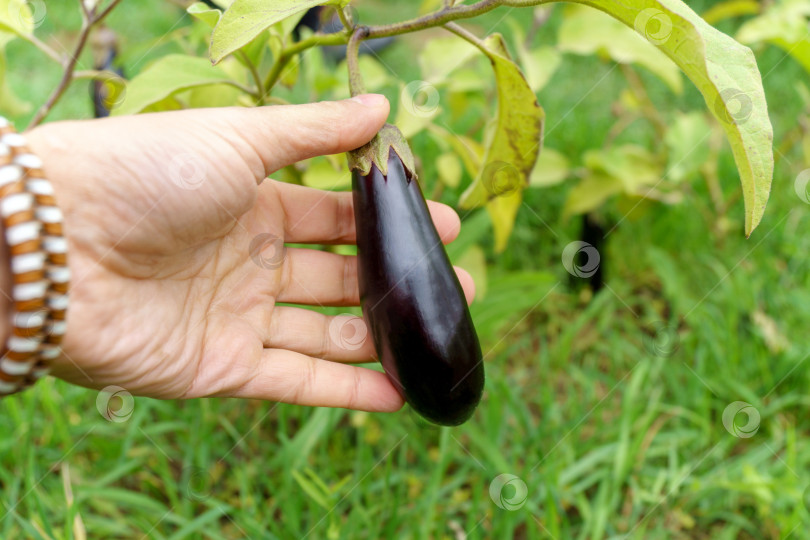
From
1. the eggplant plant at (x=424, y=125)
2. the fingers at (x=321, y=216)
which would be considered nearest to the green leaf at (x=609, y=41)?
the eggplant plant at (x=424, y=125)

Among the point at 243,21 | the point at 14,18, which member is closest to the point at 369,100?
the point at 243,21

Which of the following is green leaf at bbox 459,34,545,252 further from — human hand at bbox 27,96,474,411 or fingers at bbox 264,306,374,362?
fingers at bbox 264,306,374,362

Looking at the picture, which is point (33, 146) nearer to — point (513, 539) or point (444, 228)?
point (444, 228)

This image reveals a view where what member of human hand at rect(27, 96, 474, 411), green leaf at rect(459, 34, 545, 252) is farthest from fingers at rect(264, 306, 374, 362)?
green leaf at rect(459, 34, 545, 252)

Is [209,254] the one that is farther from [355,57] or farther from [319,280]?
[355,57]

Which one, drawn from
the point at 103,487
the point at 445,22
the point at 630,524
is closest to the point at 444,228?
the point at 445,22
